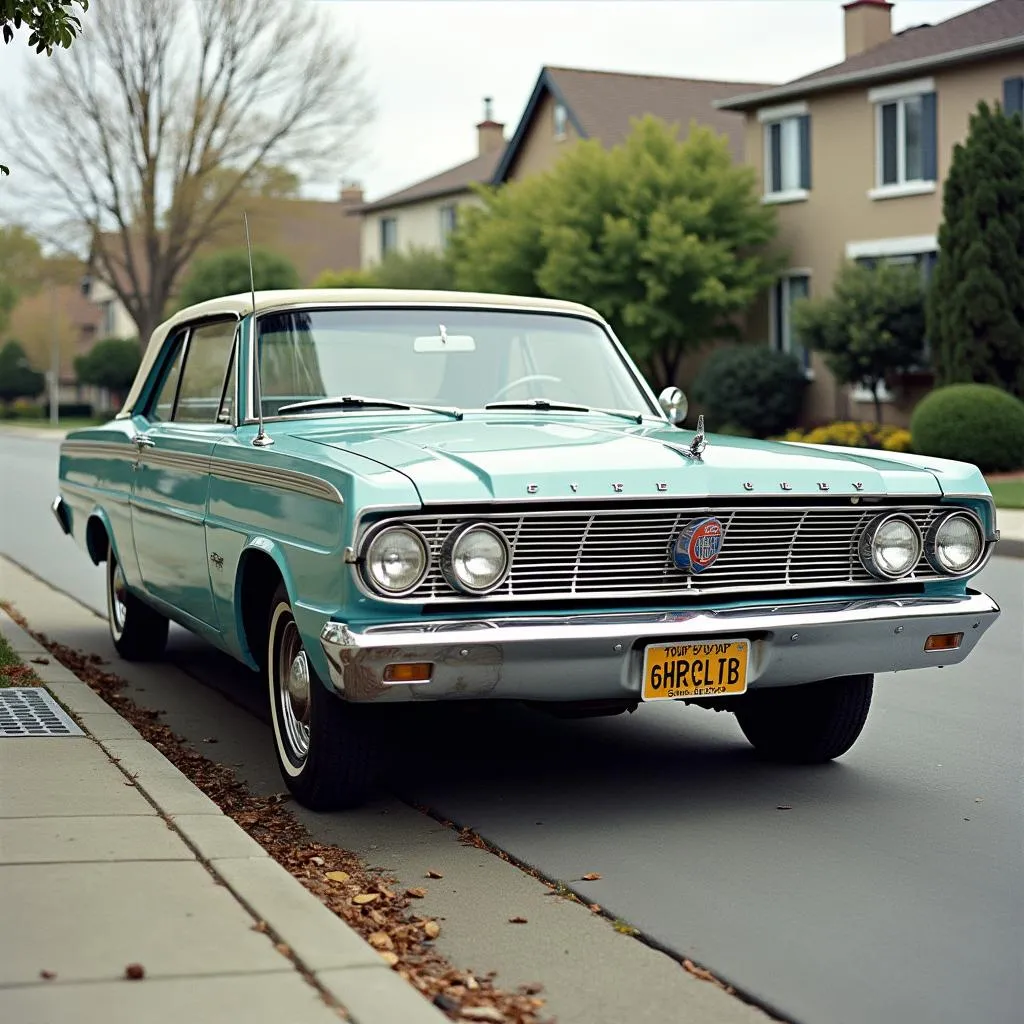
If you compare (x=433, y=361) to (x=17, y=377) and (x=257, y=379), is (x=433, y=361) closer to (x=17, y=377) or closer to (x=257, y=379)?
(x=257, y=379)

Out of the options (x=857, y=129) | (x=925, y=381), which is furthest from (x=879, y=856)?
(x=857, y=129)

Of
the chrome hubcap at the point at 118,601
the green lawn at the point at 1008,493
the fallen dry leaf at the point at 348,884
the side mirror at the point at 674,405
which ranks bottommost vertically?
the green lawn at the point at 1008,493

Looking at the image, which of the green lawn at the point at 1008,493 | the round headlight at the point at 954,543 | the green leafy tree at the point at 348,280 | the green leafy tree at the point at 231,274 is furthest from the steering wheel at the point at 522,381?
the green leafy tree at the point at 231,274

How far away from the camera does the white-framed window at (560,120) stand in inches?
1671

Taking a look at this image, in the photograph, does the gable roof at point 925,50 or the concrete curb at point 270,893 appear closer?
the concrete curb at point 270,893

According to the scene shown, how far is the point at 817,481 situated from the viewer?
5.83 metres

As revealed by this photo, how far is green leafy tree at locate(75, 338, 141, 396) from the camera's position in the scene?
71.2 meters

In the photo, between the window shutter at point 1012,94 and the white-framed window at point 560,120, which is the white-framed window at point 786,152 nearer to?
the window shutter at point 1012,94

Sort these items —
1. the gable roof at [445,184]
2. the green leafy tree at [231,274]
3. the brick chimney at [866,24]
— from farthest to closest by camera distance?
the green leafy tree at [231,274]
the gable roof at [445,184]
the brick chimney at [866,24]

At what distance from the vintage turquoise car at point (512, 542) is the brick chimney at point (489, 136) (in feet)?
163

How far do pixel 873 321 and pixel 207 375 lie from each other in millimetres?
22060

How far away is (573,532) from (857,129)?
27466 millimetres

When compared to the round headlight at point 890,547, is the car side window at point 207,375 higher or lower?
higher

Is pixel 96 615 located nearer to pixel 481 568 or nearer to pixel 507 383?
pixel 507 383
